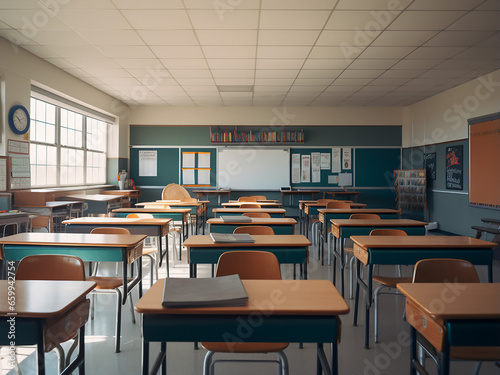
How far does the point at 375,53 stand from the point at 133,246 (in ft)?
14.6

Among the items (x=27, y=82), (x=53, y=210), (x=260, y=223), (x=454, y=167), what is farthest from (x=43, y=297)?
(x=454, y=167)

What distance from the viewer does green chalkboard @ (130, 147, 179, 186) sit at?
922 cm

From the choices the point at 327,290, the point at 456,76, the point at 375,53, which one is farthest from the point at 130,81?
the point at 327,290

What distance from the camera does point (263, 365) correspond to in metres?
2.17

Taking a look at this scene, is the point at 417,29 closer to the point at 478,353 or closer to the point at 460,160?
the point at 460,160

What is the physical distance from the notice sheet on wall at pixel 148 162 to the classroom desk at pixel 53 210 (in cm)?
385

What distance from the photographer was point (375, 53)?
17.1 ft

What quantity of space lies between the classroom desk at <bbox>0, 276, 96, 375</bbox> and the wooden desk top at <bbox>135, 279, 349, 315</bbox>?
0.30m

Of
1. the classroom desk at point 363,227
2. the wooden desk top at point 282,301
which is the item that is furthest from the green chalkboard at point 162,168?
the wooden desk top at point 282,301

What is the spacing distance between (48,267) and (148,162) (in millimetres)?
7568

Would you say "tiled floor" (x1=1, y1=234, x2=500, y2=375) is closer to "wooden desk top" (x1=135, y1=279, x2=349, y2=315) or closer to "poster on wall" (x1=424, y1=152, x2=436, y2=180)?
"wooden desk top" (x1=135, y1=279, x2=349, y2=315)

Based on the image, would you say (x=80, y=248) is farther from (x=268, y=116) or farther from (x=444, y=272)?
(x=268, y=116)

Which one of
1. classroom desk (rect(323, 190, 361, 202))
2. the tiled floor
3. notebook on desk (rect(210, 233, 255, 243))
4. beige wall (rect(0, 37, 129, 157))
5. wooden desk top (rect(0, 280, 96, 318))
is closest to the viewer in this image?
wooden desk top (rect(0, 280, 96, 318))

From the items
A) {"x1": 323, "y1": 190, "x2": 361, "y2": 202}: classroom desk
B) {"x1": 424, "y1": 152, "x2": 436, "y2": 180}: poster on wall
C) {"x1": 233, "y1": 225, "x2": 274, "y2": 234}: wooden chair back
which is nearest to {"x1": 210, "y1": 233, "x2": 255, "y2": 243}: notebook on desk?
{"x1": 233, "y1": 225, "x2": 274, "y2": 234}: wooden chair back
